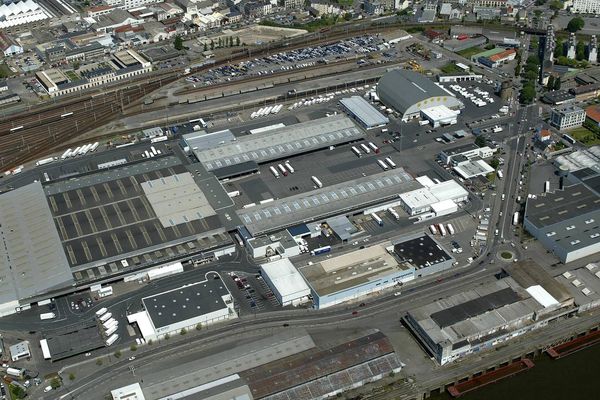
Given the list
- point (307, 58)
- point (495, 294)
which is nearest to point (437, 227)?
point (495, 294)

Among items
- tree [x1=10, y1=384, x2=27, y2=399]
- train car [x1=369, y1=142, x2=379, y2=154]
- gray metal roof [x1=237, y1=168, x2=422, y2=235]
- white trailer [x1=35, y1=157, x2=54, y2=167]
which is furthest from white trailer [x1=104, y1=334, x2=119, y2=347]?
train car [x1=369, y1=142, x2=379, y2=154]

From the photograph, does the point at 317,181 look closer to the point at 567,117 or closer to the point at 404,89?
the point at 404,89

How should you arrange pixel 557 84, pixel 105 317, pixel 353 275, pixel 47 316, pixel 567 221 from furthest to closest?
pixel 557 84, pixel 567 221, pixel 353 275, pixel 47 316, pixel 105 317

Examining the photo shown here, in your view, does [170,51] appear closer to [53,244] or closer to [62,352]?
[53,244]

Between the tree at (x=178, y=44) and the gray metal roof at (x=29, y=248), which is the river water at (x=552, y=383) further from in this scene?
the tree at (x=178, y=44)

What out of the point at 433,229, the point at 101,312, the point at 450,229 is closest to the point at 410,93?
the point at 433,229
